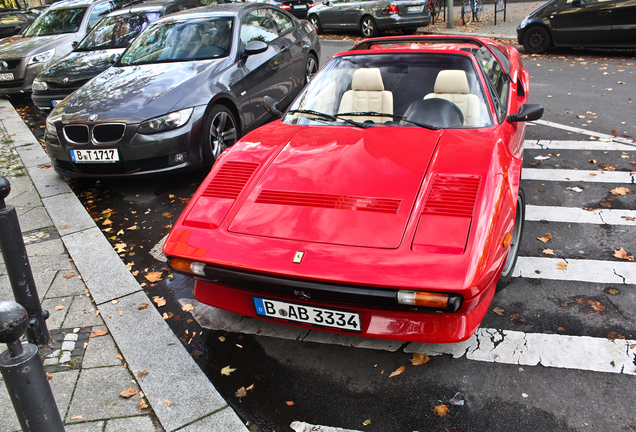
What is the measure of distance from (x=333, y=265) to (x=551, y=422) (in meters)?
1.26

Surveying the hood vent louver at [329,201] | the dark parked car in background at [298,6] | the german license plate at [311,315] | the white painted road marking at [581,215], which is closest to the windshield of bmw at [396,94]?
the hood vent louver at [329,201]

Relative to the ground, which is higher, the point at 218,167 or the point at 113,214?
the point at 218,167

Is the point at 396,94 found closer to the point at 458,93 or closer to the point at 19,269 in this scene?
the point at 458,93

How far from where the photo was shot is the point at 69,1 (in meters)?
10.6

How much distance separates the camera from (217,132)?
5480mm

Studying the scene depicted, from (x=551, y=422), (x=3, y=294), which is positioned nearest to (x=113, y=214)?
(x=3, y=294)

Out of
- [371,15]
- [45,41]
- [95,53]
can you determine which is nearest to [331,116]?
[95,53]

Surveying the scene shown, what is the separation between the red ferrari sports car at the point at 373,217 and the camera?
7.76ft

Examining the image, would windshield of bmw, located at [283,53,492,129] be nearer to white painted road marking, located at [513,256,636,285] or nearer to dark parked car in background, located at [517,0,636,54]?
white painted road marking, located at [513,256,636,285]

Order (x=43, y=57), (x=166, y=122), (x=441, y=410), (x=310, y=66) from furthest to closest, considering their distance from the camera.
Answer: (x=43, y=57) → (x=310, y=66) → (x=166, y=122) → (x=441, y=410)

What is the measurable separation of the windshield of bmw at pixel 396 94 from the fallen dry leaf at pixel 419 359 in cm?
156

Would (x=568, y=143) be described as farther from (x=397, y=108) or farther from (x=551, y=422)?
(x=551, y=422)

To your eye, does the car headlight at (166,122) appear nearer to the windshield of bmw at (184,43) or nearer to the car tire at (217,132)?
the car tire at (217,132)

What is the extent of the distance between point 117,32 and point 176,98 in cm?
404
